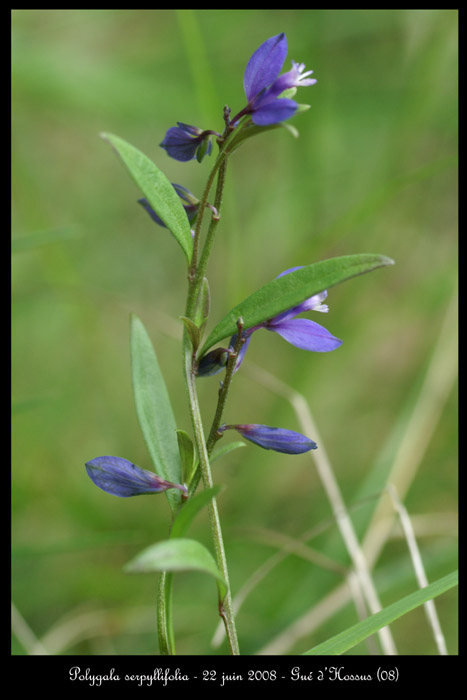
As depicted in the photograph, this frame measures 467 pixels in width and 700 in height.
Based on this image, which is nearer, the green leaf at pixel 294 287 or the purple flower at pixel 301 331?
the green leaf at pixel 294 287

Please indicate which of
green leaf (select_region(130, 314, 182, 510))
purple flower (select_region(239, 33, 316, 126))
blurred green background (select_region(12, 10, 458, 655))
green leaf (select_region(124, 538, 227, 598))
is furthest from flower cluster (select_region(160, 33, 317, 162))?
blurred green background (select_region(12, 10, 458, 655))

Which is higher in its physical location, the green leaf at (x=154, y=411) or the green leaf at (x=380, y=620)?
the green leaf at (x=154, y=411)

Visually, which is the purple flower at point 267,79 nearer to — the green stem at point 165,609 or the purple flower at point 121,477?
the purple flower at point 121,477

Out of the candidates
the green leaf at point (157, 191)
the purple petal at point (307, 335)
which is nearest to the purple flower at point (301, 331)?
the purple petal at point (307, 335)

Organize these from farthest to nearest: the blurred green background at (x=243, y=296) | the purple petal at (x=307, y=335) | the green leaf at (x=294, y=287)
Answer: the blurred green background at (x=243, y=296), the purple petal at (x=307, y=335), the green leaf at (x=294, y=287)

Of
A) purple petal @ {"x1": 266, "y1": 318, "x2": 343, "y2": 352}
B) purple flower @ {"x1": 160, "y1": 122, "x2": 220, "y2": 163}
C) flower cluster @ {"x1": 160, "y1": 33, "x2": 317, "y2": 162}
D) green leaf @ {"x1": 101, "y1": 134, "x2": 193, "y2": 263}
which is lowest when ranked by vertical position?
purple petal @ {"x1": 266, "y1": 318, "x2": 343, "y2": 352}

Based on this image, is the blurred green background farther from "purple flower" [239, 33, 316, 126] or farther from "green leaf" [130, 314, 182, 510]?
"purple flower" [239, 33, 316, 126]
